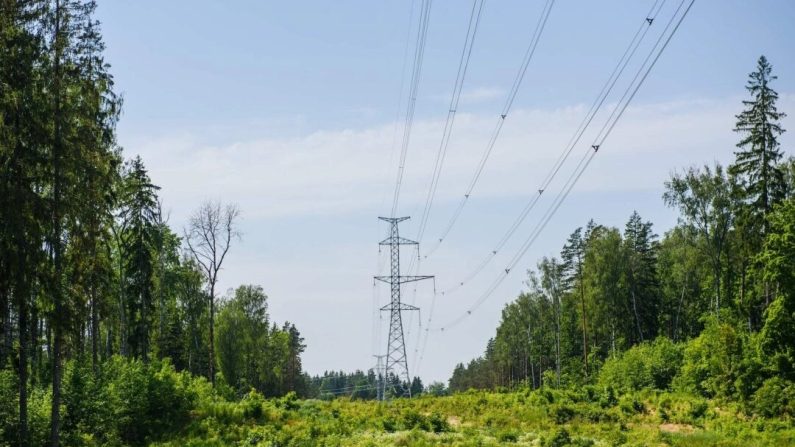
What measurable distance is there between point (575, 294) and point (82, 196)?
6771 cm

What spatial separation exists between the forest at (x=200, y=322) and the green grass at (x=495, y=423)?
0.15m

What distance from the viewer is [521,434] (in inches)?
1205

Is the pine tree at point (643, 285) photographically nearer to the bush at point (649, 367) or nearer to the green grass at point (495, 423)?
the bush at point (649, 367)

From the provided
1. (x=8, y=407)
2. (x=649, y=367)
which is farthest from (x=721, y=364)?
(x=8, y=407)

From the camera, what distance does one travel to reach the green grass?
1143 inches

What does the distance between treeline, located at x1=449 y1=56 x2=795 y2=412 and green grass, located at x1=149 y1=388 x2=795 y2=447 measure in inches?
135

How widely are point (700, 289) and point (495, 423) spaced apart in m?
46.8

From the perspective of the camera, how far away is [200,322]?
235 ft

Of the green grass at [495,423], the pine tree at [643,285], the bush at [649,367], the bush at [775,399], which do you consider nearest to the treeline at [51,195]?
the green grass at [495,423]

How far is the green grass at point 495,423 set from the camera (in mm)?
29031

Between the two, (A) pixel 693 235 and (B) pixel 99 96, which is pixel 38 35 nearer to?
(B) pixel 99 96

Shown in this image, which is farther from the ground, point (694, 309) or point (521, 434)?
point (694, 309)

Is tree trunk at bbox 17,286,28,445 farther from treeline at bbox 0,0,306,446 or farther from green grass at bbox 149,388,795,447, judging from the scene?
green grass at bbox 149,388,795,447

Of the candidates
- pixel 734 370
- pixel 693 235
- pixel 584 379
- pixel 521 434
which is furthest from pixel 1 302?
pixel 584 379
